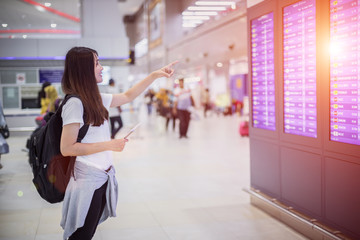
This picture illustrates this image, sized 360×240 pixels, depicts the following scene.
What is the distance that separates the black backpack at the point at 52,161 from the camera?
7.46 feet

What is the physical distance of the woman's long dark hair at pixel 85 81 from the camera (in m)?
2.26

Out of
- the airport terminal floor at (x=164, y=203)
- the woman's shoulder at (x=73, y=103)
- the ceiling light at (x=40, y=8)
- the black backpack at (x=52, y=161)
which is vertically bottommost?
the airport terminal floor at (x=164, y=203)

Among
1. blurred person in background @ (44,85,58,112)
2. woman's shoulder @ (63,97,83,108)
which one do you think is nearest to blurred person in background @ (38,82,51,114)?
blurred person in background @ (44,85,58,112)

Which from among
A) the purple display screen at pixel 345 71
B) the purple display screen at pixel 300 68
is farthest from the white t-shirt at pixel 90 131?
the purple display screen at pixel 300 68

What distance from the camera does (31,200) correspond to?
5.46 meters

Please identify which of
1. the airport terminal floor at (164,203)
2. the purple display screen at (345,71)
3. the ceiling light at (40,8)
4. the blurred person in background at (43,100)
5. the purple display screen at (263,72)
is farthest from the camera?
the blurred person in background at (43,100)

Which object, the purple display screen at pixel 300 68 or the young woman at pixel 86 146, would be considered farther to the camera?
the purple display screen at pixel 300 68

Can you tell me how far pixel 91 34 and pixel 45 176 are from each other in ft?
42.5

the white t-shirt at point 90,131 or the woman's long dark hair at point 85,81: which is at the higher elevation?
the woman's long dark hair at point 85,81

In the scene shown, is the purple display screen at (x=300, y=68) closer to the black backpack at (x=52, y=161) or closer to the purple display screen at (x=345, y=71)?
the purple display screen at (x=345, y=71)

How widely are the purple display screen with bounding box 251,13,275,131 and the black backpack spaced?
2.73 m

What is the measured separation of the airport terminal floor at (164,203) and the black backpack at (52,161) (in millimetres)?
1623

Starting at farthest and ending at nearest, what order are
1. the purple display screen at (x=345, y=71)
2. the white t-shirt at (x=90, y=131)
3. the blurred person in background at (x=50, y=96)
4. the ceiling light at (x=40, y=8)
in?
the blurred person in background at (x=50, y=96), the ceiling light at (x=40, y=8), the purple display screen at (x=345, y=71), the white t-shirt at (x=90, y=131)

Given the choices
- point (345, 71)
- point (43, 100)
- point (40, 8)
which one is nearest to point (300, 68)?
point (345, 71)
